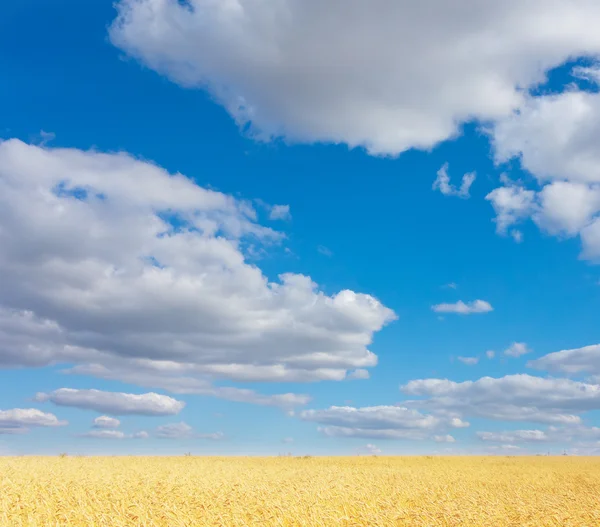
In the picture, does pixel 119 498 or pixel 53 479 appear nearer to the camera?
pixel 119 498

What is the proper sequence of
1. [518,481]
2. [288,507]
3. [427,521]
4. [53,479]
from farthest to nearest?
[518,481] → [53,479] → [288,507] → [427,521]

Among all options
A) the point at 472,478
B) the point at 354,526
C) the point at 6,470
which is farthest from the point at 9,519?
the point at 472,478

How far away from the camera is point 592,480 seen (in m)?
39.4

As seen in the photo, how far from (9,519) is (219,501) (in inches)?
266

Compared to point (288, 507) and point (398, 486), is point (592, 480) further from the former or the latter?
point (288, 507)

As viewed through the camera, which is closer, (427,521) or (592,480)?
(427,521)

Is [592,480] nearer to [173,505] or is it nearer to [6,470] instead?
[173,505]

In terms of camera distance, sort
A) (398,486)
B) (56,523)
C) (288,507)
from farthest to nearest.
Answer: (398,486)
(288,507)
(56,523)

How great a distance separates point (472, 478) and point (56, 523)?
28.6 m

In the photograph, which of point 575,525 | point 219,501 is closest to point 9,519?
point 219,501

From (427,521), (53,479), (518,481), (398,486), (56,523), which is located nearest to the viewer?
(56,523)

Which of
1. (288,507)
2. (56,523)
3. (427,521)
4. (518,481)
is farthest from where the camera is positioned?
(518,481)

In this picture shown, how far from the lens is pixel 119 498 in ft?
66.1

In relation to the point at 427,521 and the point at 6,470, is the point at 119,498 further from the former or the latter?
the point at 6,470
